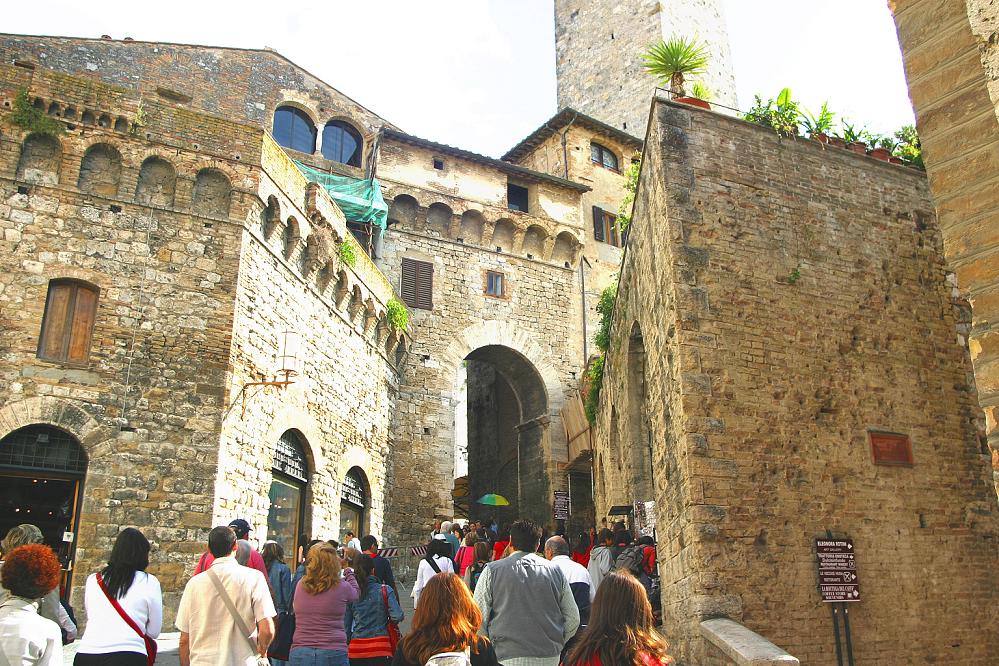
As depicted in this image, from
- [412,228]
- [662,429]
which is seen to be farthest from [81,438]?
[412,228]

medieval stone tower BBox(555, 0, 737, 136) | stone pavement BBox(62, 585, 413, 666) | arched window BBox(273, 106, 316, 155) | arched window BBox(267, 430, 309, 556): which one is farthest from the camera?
medieval stone tower BBox(555, 0, 737, 136)

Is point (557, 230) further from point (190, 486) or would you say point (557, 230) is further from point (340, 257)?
point (190, 486)

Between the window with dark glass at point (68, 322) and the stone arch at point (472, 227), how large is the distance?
43.2 feet

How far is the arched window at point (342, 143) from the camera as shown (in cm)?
2481

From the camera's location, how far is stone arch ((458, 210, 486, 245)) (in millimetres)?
23984

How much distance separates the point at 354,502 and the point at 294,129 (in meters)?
12.3

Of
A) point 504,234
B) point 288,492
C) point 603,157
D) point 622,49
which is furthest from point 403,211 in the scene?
point 622,49

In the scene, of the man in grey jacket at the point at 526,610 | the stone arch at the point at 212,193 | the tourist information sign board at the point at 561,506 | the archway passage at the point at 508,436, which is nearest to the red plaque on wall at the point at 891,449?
the man in grey jacket at the point at 526,610

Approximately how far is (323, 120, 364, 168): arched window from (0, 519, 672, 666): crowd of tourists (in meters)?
19.4

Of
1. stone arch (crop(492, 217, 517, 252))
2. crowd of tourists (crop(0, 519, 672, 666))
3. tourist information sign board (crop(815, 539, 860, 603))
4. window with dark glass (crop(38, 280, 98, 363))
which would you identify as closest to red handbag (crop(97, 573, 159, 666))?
crowd of tourists (crop(0, 519, 672, 666))

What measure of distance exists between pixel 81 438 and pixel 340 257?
6.36m

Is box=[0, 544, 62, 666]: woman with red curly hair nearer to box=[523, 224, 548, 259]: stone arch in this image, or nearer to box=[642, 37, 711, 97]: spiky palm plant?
box=[642, 37, 711, 97]: spiky palm plant

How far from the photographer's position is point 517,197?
83.8 feet

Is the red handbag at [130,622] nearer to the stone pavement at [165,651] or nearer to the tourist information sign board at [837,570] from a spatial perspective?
the stone pavement at [165,651]
